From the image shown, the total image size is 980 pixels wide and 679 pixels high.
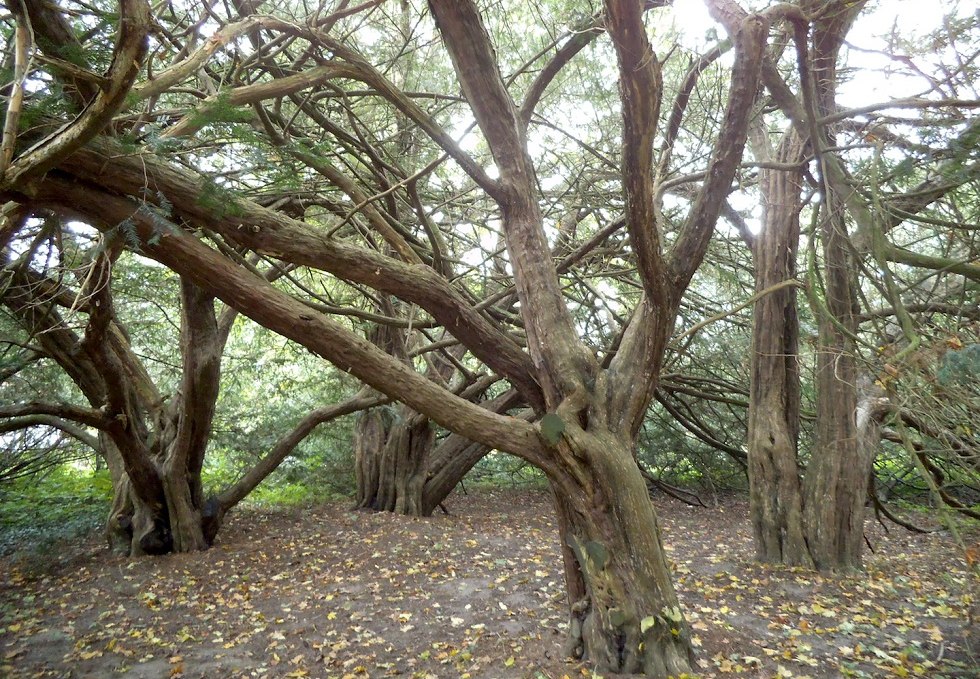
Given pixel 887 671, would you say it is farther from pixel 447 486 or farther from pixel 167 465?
pixel 167 465

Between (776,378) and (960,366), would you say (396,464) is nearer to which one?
(776,378)

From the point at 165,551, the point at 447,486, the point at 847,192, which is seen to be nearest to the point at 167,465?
the point at 165,551

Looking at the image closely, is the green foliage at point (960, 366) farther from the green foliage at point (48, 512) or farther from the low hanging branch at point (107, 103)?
the green foliage at point (48, 512)

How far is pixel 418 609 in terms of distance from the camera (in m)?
4.68

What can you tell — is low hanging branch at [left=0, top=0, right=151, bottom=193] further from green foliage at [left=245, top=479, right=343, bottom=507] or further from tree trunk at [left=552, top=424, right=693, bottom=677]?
green foliage at [left=245, top=479, right=343, bottom=507]

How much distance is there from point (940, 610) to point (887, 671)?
1244mm

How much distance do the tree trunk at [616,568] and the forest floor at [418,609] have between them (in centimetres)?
23

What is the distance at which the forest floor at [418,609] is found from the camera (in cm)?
377

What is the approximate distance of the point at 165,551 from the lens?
6082 millimetres

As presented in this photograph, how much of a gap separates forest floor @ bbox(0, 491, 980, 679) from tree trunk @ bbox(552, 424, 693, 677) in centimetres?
23

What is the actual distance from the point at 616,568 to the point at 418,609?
70.5 inches

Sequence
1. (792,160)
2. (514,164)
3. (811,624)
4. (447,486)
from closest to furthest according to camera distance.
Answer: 1. (514,164)
2. (811,624)
3. (792,160)
4. (447,486)

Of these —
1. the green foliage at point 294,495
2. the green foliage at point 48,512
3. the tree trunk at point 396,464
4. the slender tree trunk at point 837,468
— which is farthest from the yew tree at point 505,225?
the green foliage at point 294,495

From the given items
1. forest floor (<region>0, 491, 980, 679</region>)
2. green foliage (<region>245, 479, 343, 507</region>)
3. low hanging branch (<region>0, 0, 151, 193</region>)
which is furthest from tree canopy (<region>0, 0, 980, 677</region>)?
green foliage (<region>245, 479, 343, 507</region>)
